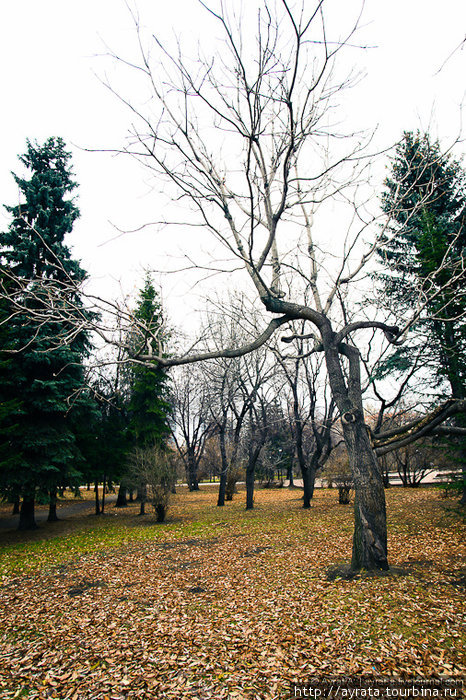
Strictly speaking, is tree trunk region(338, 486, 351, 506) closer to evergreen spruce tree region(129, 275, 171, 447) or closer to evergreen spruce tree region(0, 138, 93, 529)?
evergreen spruce tree region(129, 275, 171, 447)

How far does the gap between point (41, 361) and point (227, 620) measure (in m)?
10.4

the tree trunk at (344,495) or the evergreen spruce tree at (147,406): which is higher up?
the evergreen spruce tree at (147,406)

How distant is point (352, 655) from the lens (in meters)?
3.36

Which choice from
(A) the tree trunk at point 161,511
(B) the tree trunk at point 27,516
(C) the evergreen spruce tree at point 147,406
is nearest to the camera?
(B) the tree trunk at point 27,516

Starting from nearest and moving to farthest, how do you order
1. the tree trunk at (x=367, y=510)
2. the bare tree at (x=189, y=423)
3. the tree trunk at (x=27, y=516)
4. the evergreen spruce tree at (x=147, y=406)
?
the tree trunk at (x=367, y=510) → the tree trunk at (x=27, y=516) → the evergreen spruce tree at (x=147, y=406) → the bare tree at (x=189, y=423)

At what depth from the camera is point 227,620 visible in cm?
442

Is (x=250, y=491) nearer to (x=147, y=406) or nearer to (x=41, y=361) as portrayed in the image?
(x=147, y=406)

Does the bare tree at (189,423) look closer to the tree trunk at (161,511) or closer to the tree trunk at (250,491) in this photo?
the tree trunk at (250,491)

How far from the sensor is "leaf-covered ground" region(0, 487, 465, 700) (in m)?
3.30

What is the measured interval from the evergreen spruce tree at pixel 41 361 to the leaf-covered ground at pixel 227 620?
4065mm

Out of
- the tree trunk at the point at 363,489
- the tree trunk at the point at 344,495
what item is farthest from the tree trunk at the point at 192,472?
the tree trunk at the point at 363,489

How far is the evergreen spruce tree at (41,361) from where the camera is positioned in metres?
11.6

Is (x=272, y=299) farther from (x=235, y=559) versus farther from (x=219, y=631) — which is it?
(x=235, y=559)

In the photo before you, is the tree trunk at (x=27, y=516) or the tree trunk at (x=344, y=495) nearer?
the tree trunk at (x=27, y=516)
